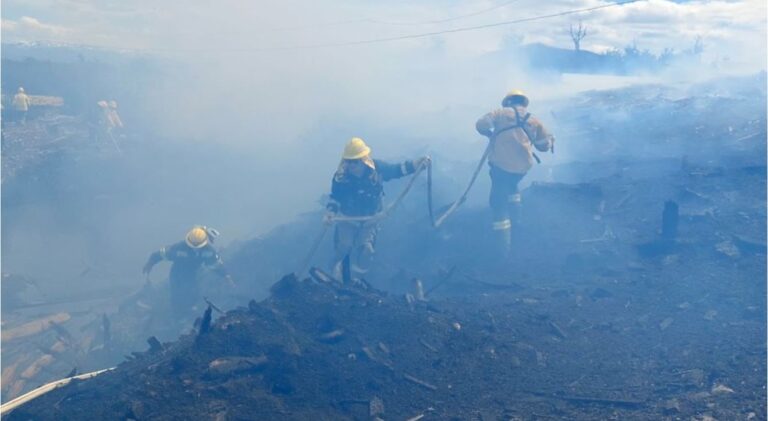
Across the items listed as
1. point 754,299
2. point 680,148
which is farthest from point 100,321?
point 680,148

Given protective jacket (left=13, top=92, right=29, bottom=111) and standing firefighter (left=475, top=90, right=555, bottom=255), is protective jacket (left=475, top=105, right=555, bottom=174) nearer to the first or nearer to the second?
standing firefighter (left=475, top=90, right=555, bottom=255)

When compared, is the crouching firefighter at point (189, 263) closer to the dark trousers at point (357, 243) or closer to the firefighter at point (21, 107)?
the dark trousers at point (357, 243)

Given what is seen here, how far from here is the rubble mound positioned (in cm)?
594

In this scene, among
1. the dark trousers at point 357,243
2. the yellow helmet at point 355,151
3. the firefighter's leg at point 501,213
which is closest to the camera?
the yellow helmet at point 355,151

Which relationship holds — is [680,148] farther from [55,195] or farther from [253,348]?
[55,195]

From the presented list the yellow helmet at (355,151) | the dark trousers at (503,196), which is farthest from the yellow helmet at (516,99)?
the yellow helmet at (355,151)

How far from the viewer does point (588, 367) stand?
6.82 meters

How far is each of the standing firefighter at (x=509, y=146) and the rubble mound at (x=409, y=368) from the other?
12.0 feet

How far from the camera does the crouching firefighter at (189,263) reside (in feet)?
37.9

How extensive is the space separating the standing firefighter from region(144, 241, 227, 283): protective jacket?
570cm

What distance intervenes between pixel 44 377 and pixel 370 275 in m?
6.49

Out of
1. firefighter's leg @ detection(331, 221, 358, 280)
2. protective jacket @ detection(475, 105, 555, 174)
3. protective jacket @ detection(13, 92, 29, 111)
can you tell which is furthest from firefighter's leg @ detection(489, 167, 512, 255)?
protective jacket @ detection(13, 92, 29, 111)

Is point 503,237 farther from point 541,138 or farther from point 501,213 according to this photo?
point 541,138

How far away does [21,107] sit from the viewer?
22297 millimetres
